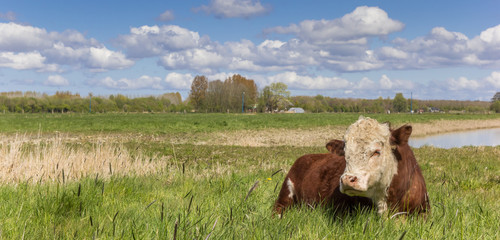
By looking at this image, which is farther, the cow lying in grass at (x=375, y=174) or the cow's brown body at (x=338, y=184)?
the cow's brown body at (x=338, y=184)

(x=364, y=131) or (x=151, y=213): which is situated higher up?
(x=364, y=131)

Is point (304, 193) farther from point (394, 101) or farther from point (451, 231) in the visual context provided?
point (394, 101)

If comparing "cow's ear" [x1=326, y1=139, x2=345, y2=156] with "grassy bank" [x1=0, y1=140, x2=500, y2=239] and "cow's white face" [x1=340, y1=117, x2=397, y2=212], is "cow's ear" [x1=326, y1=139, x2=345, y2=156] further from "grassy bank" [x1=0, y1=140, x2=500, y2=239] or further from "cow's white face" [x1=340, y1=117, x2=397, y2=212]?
"grassy bank" [x1=0, y1=140, x2=500, y2=239]

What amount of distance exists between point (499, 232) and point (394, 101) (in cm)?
13580

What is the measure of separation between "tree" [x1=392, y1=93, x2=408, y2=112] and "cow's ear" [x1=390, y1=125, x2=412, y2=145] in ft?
438

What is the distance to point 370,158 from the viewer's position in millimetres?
3645

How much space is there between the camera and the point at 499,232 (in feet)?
12.3

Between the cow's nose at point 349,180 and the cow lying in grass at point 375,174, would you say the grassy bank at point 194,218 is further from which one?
the cow's nose at point 349,180

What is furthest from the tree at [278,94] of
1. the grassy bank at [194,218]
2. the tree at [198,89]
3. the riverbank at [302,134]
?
the grassy bank at [194,218]

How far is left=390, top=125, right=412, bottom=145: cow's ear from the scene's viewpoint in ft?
12.6

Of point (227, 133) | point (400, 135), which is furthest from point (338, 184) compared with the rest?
point (227, 133)

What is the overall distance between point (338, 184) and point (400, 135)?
2.98ft

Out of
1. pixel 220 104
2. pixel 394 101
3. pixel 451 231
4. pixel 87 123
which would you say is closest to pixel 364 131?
pixel 451 231

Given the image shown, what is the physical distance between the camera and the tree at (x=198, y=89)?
380ft
